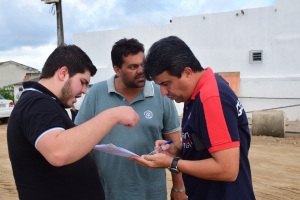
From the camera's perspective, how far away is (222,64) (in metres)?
19.8

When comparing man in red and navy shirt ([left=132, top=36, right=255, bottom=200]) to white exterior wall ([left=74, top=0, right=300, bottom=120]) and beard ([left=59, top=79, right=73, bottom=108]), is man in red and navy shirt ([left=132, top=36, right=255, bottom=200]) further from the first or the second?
white exterior wall ([left=74, top=0, right=300, bottom=120])

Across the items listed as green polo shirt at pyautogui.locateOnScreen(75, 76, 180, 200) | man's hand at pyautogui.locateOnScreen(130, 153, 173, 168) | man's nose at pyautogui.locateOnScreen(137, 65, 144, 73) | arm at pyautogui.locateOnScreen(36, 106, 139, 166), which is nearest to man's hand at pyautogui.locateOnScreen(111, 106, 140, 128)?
arm at pyautogui.locateOnScreen(36, 106, 139, 166)

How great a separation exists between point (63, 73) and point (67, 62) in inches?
2.9

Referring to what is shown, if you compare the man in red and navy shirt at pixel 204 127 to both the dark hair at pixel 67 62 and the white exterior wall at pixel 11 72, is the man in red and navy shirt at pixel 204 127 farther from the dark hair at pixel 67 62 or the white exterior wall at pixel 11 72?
the white exterior wall at pixel 11 72

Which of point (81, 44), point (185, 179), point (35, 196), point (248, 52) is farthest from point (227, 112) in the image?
point (81, 44)

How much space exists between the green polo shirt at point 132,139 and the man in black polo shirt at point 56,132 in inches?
26.3

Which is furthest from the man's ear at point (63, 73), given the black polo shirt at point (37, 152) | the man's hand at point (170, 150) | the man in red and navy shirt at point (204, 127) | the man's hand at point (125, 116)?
the man's hand at point (170, 150)

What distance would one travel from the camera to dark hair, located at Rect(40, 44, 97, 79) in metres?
2.38

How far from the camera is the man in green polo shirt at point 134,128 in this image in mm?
3293

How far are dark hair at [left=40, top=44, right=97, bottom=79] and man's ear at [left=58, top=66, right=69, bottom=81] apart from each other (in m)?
0.02

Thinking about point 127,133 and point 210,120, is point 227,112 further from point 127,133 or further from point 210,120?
point 127,133

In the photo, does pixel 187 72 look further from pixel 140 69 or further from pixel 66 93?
pixel 140 69

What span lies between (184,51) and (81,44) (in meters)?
23.7

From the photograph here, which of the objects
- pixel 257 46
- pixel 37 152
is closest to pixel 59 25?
pixel 257 46
